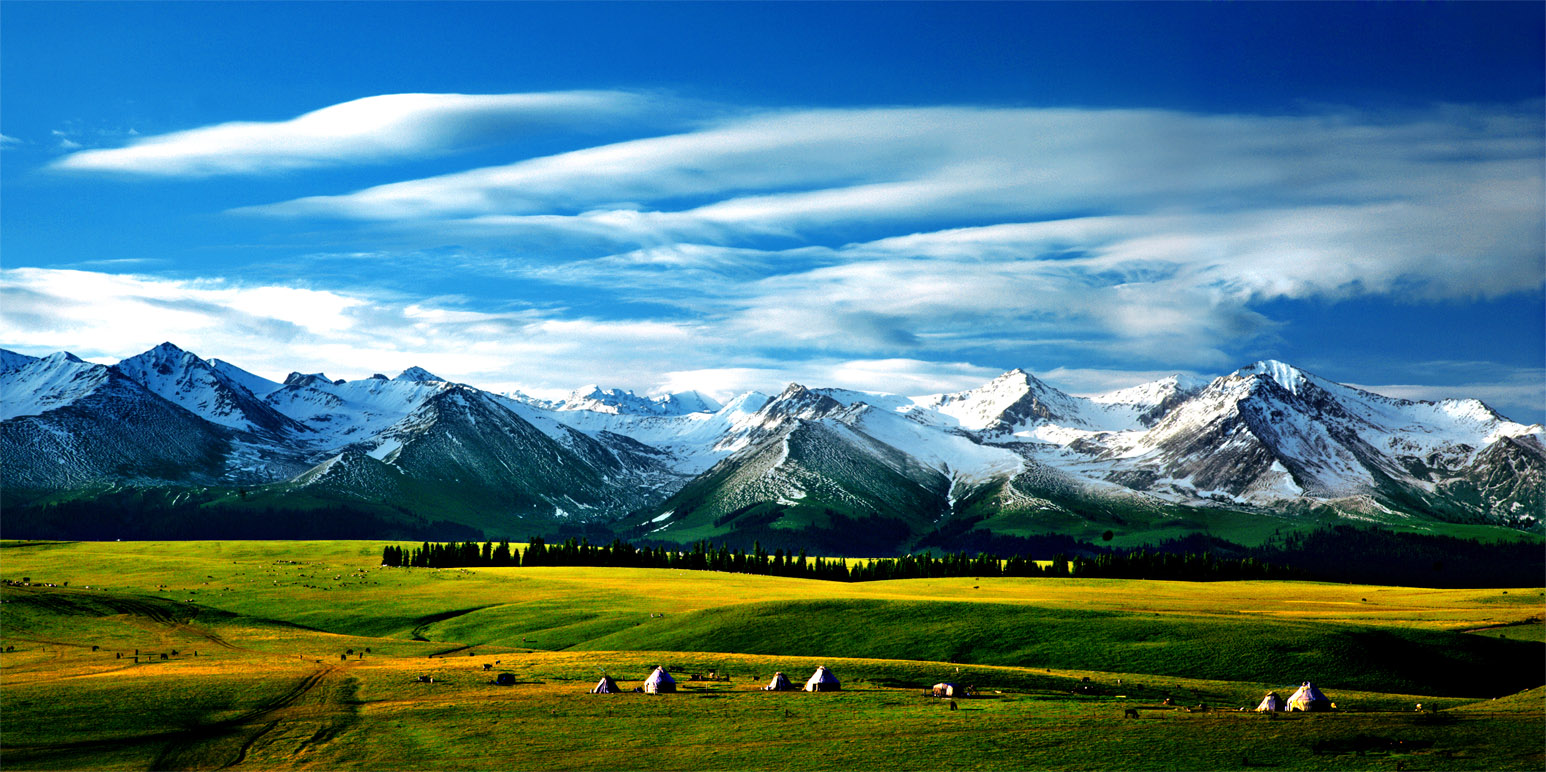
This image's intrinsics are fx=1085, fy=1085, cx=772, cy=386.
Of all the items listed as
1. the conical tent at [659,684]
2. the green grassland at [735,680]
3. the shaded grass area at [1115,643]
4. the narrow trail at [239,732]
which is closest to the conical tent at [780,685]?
the green grassland at [735,680]

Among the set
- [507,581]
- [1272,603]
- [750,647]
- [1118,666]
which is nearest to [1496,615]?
[1272,603]

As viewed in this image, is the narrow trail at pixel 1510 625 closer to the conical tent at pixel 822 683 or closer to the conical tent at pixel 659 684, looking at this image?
the conical tent at pixel 822 683

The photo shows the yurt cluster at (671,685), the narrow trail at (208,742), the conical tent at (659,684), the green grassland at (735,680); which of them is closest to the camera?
the green grassland at (735,680)

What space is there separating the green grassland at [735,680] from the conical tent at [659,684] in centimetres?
227

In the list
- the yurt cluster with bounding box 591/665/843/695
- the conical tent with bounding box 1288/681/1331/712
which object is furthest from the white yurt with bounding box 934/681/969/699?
the conical tent with bounding box 1288/681/1331/712

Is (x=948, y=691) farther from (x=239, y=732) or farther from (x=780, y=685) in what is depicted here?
(x=239, y=732)

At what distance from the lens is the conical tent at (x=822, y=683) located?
8962cm

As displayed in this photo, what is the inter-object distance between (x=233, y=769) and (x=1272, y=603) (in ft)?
524

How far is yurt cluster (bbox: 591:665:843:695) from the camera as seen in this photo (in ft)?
286

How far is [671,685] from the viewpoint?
88875 mm

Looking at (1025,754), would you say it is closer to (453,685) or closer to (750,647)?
(453,685)

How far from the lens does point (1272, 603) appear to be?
178000 millimetres

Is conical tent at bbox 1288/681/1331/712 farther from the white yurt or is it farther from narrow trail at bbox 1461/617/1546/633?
narrow trail at bbox 1461/617/1546/633

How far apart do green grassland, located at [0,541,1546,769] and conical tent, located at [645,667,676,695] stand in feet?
7.46
